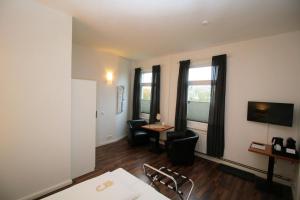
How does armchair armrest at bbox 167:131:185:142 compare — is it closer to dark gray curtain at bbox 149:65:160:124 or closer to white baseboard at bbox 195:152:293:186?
white baseboard at bbox 195:152:293:186

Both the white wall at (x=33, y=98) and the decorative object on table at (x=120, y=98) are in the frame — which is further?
the decorative object on table at (x=120, y=98)

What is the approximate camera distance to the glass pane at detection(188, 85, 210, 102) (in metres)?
3.82

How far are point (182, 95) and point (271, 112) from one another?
1.99 m

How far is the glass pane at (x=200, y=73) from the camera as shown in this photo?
3791 millimetres

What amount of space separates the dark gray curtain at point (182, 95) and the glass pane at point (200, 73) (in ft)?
0.48

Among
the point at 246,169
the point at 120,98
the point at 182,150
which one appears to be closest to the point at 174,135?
the point at 182,150

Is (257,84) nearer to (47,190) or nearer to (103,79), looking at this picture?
(103,79)

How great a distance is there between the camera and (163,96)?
469cm

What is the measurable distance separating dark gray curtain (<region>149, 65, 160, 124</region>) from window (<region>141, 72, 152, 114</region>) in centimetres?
39

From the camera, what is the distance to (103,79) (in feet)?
14.9

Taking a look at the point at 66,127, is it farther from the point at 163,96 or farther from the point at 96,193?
the point at 163,96

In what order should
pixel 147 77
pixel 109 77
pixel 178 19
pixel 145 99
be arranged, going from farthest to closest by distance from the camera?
pixel 145 99 < pixel 147 77 < pixel 109 77 < pixel 178 19

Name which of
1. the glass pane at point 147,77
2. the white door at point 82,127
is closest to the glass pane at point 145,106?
the glass pane at point 147,77

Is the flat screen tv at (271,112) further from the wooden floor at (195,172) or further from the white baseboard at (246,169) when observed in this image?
the wooden floor at (195,172)
